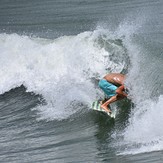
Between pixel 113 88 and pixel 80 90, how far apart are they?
7.24ft

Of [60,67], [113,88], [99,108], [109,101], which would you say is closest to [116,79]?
[113,88]

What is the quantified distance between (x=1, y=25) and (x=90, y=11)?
464 cm

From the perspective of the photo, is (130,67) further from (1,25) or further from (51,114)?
(1,25)

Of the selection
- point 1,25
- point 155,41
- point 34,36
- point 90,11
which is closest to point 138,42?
point 155,41

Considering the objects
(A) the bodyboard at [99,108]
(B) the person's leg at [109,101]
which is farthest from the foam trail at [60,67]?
(B) the person's leg at [109,101]

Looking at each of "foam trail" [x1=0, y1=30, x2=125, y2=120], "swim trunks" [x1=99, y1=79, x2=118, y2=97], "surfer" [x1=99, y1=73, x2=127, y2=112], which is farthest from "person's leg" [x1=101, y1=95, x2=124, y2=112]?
"foam trail" [x1=0, y1=30, x2=125, y2=120]

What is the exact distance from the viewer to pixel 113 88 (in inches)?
517

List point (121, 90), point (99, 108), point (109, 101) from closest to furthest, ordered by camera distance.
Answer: point (121, 90), point (109, 101), point (99, 108)

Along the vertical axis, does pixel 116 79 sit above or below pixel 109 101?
above

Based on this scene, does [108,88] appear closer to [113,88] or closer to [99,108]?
[113,88]

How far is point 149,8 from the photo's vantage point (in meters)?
25.5

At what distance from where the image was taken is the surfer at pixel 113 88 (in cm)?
1309

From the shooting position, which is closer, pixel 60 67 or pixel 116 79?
pixel 116 79

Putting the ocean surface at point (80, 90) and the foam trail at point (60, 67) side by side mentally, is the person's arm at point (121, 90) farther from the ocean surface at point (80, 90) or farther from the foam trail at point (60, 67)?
the foam trail at point (60, 67)
